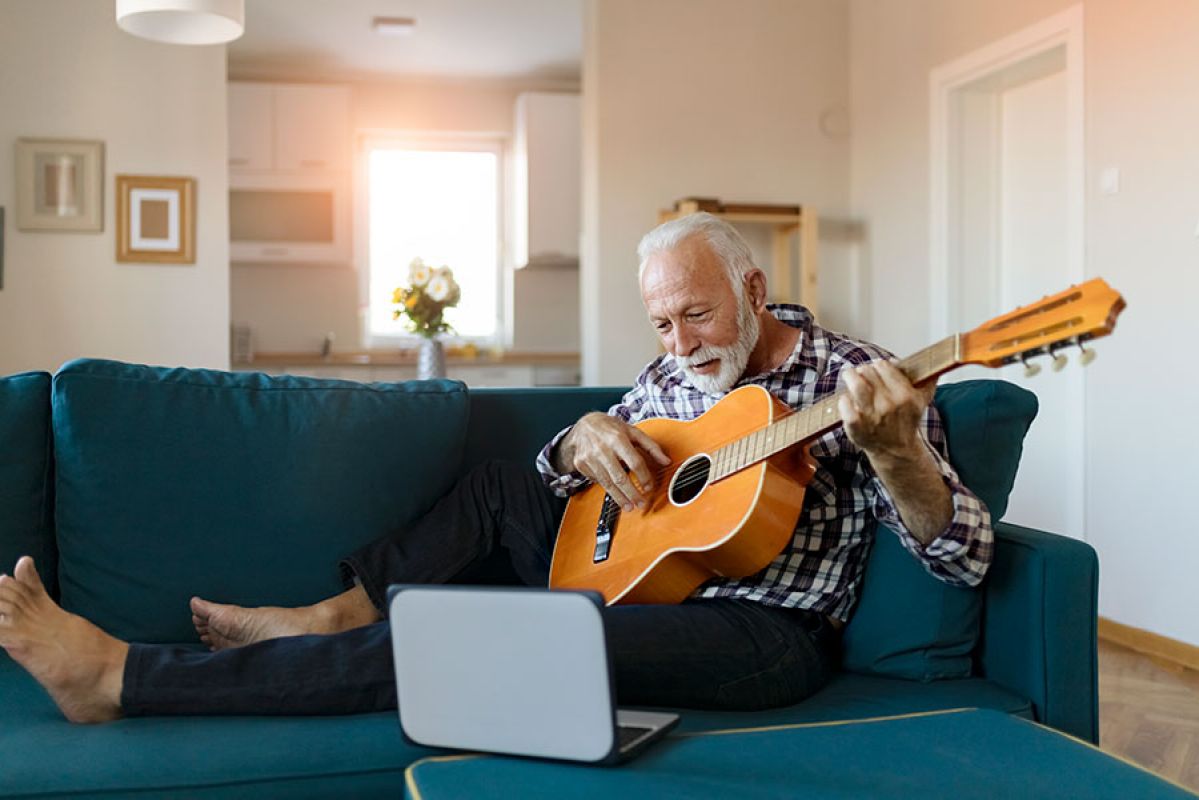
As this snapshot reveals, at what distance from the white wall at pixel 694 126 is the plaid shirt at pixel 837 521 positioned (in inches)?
145

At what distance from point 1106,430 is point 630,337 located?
7.64ft

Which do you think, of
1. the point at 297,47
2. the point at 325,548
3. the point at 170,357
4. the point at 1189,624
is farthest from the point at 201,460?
the point at 297,47

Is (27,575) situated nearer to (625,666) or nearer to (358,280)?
(625,666)

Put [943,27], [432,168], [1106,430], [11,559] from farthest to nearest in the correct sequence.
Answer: [432,168]
[943,27]
[1106,430]
[11,559]

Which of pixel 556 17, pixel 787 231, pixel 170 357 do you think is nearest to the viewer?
pixel 170 357

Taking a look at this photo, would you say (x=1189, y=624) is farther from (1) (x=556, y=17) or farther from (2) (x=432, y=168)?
(2) (x=432, y=168)

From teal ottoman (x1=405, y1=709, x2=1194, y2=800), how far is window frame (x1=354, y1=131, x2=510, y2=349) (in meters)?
6.41

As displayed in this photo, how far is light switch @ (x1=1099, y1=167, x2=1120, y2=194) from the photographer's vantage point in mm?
3926

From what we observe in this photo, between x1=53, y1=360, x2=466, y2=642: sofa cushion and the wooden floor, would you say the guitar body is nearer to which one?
x1=53, y1=360, x2=466, y2=642: sofa cushion

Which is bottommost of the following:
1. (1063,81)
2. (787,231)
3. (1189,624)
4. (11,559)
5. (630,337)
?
(1189,624)

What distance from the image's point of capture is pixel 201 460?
2.07 m

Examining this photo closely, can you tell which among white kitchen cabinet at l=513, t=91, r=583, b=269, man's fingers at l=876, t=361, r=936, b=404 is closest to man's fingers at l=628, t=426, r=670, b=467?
man's fingers at l=876, t=361, r=936, b=404

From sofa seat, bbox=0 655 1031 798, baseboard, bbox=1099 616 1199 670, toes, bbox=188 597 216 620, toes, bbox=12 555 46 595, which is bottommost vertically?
baseboard, bbox=1099 616 1199 670

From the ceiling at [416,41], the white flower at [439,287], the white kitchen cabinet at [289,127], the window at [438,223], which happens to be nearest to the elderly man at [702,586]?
the white flower at [439,287]
